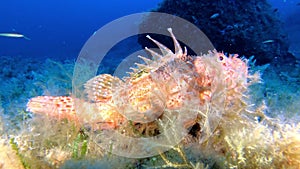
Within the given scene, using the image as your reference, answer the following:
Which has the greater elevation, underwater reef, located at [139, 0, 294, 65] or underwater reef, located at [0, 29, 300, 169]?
underwater reef, located at [139, 0, 294, 65]

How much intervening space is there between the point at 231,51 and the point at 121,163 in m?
6.79

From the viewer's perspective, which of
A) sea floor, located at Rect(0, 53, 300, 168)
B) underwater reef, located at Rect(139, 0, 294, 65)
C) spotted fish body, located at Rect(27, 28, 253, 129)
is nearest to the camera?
spotted fish body, located at Rect(27, 28, 253, 129)

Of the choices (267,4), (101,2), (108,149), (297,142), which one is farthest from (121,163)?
(101,2)

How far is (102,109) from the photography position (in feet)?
9.74

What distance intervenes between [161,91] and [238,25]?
6.23 metres

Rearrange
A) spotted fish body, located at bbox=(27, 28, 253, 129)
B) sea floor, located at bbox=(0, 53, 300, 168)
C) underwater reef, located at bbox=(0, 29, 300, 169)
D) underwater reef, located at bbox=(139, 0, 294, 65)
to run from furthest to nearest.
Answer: underwater reef, located at bbox=(139, 0, 294, 65), sea floor, located at bbox=(0, 53, 300, 168), spotted fish body, located at bbox=(27, 28, 253, 129), underwater reef, located at bbox=(0, 29, 300, 169)

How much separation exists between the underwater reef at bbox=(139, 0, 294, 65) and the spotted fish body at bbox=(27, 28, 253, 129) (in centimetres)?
525

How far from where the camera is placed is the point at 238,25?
26.0 feet

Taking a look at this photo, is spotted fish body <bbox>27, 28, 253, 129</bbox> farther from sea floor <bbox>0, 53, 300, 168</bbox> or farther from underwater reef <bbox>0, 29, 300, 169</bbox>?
sea floor <bbox>0, 53, 300, 168</bbox>

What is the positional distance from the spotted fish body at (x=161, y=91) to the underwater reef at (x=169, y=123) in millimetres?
10

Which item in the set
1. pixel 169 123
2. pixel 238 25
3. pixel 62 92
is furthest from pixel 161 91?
pixel 238 25

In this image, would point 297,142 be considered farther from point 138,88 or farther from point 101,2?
point 101,2

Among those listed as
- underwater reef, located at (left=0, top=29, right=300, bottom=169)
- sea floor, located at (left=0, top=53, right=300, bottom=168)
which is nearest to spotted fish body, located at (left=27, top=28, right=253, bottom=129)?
underwater reef, located at (left=0, top=29, right=300, bottom=169)

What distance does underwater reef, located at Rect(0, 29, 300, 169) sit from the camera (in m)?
2.05
